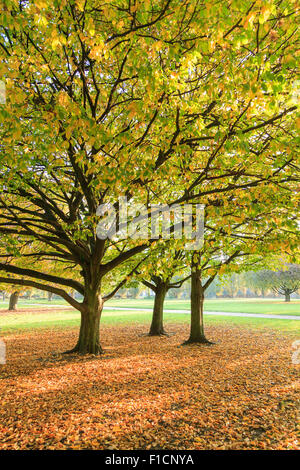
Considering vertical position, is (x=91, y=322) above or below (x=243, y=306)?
above

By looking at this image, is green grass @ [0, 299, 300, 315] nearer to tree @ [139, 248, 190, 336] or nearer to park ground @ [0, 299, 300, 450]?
tree @ [139, 248, 190, 336]

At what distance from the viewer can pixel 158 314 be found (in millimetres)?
15609

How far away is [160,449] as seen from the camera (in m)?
4.05

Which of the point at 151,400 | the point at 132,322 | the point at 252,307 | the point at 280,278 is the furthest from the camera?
the point at 280,278

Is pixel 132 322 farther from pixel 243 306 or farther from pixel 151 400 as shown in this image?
pixel 243 306

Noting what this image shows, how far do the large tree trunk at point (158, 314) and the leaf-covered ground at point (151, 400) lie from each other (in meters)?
4.70

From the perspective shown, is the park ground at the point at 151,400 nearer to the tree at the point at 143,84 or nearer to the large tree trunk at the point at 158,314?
the tree at the point at 143,84

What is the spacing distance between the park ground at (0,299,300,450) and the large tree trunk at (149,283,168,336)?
14.7 feet

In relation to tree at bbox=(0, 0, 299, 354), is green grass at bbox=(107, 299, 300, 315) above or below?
below

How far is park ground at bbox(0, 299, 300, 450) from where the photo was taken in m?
4.30

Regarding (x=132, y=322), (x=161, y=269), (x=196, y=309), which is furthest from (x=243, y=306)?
(x=161, y=269)

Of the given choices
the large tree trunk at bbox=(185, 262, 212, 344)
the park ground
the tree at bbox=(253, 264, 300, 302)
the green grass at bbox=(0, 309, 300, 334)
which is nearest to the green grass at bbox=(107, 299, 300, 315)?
the tree at bbox=(253, 264, 300, 302)
